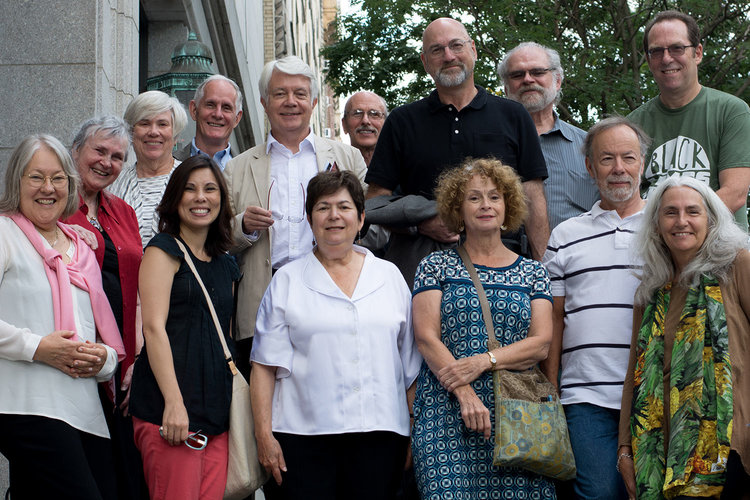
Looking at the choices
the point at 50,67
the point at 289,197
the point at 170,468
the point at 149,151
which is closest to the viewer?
the point at 170,468

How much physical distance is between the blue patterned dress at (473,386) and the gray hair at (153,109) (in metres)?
2.07

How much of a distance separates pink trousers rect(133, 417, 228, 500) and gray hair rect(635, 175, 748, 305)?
221 centimetres

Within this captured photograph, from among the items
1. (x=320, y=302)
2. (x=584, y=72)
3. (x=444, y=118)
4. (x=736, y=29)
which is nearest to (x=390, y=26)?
(x=584, y=72)

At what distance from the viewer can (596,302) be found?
4.45 meters

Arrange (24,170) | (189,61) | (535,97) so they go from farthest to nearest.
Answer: (189,61) → (535,97) → (24,170)

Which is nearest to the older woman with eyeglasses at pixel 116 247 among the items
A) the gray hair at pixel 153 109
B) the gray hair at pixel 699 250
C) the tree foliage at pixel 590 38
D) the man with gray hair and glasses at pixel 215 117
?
Answer: the gray hair at pixel 153 109

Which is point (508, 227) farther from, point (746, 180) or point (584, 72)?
point (584, 72)

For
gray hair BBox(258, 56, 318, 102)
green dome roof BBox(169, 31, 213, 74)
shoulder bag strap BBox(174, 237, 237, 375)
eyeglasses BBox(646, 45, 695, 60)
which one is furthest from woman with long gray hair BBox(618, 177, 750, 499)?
green dome roof BBox(169, 31, 213, 74)

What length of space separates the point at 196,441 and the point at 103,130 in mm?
1896

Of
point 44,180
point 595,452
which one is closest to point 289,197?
point 44,180

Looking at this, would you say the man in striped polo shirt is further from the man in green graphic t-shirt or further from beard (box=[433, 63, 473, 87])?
beard (box=[433, 63, 473, 87])

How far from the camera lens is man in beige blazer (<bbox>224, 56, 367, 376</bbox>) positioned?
16.1ft

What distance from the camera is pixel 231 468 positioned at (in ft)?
13.6

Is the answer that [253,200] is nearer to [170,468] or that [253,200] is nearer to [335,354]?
[335,354]
